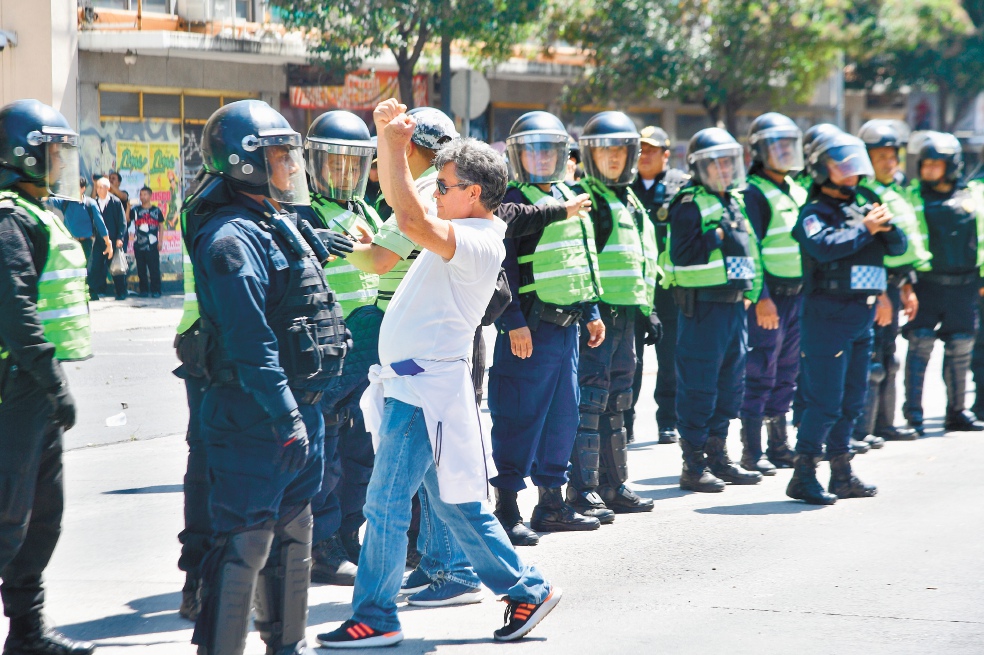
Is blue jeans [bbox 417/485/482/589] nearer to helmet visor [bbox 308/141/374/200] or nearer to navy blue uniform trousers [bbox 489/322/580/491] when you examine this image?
navy blue uniform trousers [bbox 489/322/580/491]

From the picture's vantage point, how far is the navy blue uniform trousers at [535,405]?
6039 mm

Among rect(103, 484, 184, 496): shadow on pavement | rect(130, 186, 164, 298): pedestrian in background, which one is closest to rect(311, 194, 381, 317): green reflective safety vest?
rect(103, 484, 184, 496): shadow on pavement

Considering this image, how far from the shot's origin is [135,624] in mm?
4891

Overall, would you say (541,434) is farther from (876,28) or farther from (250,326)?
(876,28)

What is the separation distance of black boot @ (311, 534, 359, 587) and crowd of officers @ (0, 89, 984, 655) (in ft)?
0.04

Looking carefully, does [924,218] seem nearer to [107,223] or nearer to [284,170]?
[284,170]

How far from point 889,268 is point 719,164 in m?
2.06

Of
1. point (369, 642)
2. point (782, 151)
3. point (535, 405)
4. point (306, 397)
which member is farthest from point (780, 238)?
point (306, 397)

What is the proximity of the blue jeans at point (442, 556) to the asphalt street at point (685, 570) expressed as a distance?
139 mm

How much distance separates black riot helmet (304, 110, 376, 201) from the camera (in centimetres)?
545

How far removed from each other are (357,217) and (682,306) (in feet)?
8.64

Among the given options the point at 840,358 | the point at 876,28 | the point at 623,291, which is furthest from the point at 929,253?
the point at 876,28

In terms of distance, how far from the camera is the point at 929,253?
29.6ft

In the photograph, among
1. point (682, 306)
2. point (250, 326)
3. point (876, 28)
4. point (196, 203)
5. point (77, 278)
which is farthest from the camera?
point (876, 28)
